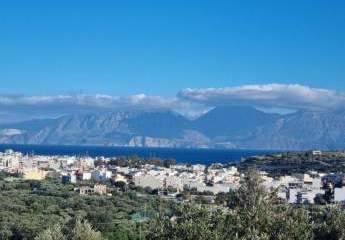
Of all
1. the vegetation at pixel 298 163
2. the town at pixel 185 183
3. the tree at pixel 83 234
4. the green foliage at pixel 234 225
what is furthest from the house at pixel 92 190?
the green foliage at pixel 234 225

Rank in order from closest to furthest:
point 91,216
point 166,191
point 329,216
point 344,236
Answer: point 344,236, point 329,216, point 91,216, point 166,191

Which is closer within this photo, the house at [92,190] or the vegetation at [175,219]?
the vegetation at [175,219]

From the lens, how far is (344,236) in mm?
25312

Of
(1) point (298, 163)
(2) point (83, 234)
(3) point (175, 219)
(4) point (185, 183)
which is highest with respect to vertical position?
(1) point (298, 163)

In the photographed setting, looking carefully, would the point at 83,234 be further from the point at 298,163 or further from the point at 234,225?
the point at 298,163

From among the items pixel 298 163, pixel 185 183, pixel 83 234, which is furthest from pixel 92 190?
pixel 298 163

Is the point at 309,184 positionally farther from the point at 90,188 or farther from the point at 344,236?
the point at 344,236

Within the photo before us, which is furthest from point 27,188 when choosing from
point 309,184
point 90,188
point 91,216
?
point 309,184

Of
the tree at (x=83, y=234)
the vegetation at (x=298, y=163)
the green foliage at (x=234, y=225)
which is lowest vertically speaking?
the tree at (x=83, y=234)

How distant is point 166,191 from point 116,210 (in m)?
21.5

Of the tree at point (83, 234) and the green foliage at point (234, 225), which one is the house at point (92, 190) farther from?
the green foliage at point (234, 225)

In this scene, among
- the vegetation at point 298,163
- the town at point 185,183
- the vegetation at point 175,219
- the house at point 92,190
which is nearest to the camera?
the vegetation at point 175,219

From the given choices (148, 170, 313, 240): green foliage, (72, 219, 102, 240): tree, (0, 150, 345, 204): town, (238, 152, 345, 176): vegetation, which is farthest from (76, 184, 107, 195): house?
(148, 170, 313, 240): green foliage

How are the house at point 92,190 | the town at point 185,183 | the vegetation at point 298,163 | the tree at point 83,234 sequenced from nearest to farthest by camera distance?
the tree at point 83,234 < the house at point 92,190 < the town at point 185,183 < the vegetation at point 298,163
